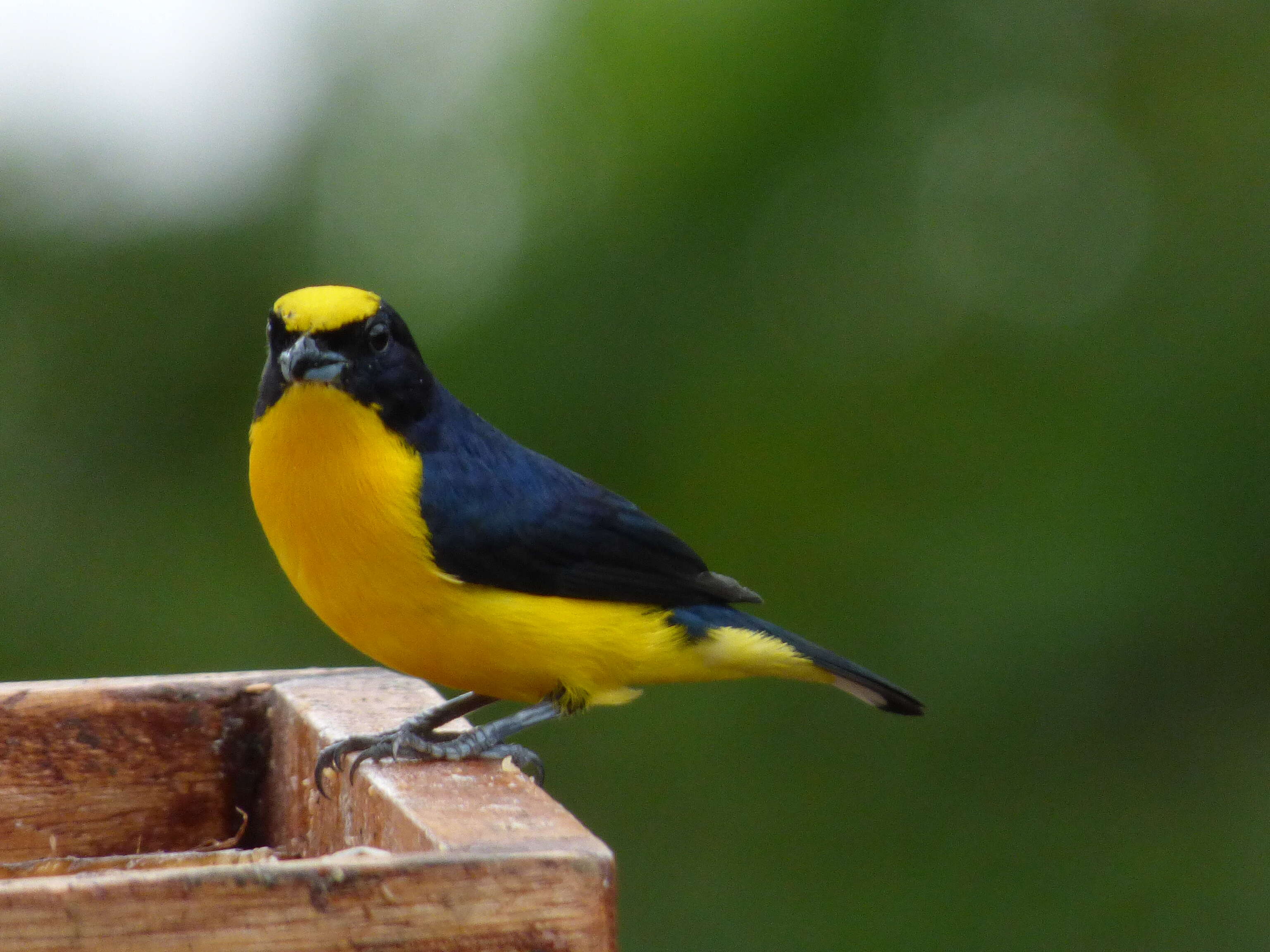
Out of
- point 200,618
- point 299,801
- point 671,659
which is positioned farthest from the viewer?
point 200,618

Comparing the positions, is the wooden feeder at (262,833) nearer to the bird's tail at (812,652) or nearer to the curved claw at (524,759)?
the curved claw at (524,759)

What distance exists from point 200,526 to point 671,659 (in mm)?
2378

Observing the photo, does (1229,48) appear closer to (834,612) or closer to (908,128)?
(908,128)

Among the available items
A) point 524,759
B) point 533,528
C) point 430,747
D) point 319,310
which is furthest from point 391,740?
point 319,310

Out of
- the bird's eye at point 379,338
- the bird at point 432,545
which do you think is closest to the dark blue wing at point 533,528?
the bird at point 432,545

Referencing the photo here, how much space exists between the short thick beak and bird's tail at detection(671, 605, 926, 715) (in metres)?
0.96

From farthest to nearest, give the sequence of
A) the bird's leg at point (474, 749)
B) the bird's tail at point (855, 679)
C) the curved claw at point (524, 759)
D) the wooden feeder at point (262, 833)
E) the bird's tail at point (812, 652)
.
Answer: the bird's tail at point (855, 679) → the bird's tail at point (812, 652) → the curved claw at point (524, 759) → the bird's leg at point (474, 749) → the wooden feeder at point (262, 833)

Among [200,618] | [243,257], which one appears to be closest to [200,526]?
[200,618]

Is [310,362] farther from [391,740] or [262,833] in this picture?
[262,833]

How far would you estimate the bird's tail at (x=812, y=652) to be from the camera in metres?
3.78

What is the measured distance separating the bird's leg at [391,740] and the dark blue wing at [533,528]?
0.27m

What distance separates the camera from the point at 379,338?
337 centimetres

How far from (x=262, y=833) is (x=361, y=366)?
96 centimetres

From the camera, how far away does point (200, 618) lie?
5.45m
